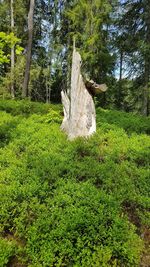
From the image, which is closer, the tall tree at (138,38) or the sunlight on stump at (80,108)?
the sunlight on stump at (80,108)

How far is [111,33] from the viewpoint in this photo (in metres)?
20.1

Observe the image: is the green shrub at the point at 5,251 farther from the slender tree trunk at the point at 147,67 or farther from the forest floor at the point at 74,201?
the slender tree trunk at the point at 147,67

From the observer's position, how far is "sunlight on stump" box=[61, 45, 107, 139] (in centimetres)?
737

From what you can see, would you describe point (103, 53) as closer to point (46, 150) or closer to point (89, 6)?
point (89, 6)

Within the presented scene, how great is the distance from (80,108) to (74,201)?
3496 millimetres

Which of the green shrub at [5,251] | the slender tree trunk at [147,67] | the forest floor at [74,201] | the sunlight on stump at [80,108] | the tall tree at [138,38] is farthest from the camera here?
the tall tree at [138,38]

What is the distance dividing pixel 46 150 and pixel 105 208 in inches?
93.4

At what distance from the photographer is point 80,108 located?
763 centimetres

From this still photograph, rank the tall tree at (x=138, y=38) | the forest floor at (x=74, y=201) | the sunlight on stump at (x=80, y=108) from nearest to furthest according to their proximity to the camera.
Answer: the forest floor at (x=74, y=201) → the sunlight on stump at (x=80, y=108) → the tall tree at (x=138, y=38)

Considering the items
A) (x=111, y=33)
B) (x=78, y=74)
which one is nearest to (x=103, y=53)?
(x=111, y=33)

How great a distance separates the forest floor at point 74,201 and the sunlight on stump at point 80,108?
36cm

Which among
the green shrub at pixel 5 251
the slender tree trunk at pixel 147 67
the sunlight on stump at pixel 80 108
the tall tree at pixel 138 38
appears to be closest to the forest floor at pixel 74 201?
the green shrub at pixel 5 251

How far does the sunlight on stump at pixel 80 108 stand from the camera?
737 centimetres

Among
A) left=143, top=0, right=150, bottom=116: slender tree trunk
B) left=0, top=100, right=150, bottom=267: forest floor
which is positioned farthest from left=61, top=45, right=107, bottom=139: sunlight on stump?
left=143, top=0, right=150, bottom=116: slender tree trunk
